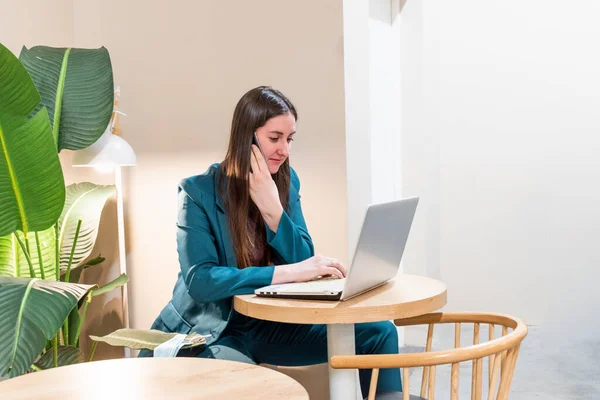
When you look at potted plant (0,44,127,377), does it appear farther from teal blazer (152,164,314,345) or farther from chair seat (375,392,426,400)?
chair seat (375,392,426,400)

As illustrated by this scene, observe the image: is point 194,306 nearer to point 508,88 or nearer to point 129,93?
point 129,93

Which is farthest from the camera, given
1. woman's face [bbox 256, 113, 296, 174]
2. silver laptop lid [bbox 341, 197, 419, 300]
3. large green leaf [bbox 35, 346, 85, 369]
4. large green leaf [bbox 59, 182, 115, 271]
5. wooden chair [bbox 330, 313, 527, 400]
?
large green leaf [bbox 59, 182, 115, 271]

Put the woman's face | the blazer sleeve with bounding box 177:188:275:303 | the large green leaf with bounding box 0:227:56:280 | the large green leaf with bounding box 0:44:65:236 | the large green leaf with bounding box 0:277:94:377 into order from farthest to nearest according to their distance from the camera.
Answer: the large green leaf with bounding box 0:227:56:280 → the woman's face → the large green leaf with bounding box 0:44:65:236 → the blazer sleeve with bounding box 177:188:275:303 → the large green leaf with bounding box 0:277:94:377

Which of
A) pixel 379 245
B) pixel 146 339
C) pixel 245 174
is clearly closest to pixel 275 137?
pixel 245 174

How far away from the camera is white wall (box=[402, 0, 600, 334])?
448 centimetres

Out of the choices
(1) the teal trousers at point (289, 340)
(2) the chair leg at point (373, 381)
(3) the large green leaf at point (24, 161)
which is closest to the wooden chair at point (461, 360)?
(2) the chair leg at point (373, 381)

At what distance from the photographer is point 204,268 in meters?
2.06

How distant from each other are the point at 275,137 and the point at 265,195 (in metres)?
0.20

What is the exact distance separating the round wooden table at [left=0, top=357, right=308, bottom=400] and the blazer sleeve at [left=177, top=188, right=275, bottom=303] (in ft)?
1.97

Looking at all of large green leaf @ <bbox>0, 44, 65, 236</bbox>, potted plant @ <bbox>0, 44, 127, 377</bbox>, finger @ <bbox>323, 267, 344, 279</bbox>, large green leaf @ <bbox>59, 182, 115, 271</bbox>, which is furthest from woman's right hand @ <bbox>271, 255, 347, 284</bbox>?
large green leaf @ <bbox>59, 182, 115, 271</bbox>

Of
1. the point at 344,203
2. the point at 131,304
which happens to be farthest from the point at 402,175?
the point at 131,304

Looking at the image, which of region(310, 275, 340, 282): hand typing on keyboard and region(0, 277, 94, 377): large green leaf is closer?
region(0, 277, 94, 377): large green leaf

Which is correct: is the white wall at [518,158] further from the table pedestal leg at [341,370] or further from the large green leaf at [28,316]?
the large green leaf at [28,316]

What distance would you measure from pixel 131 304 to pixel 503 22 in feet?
9.84
